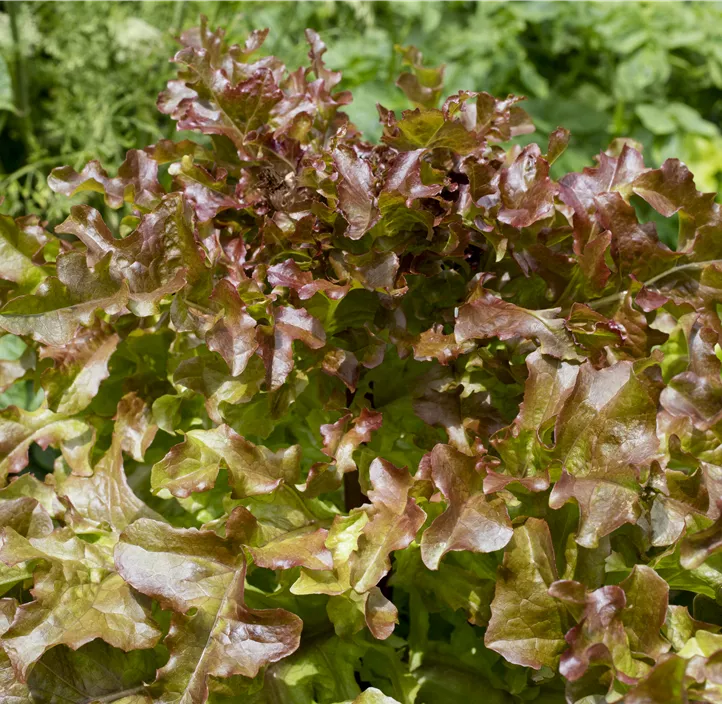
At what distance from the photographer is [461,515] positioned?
32.6 inches

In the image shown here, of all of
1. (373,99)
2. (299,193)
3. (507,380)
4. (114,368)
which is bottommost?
(373,99)

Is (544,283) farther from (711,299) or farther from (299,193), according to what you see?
(299,193)

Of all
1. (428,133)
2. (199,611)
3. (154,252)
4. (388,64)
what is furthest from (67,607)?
(388,64)

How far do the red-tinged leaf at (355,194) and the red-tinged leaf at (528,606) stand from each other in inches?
14.7

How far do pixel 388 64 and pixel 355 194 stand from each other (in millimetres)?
2069

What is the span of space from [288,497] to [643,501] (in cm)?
40

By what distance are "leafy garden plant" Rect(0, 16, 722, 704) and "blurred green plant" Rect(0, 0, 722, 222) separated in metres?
1.10

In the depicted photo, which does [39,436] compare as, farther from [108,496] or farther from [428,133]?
[428,133]

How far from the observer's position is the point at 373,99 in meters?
2.68

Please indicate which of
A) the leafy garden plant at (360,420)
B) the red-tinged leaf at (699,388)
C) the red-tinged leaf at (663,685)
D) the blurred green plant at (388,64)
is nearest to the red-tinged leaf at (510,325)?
the leafy garden plant at (360,420)

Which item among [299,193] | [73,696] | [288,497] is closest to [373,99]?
[299,193]

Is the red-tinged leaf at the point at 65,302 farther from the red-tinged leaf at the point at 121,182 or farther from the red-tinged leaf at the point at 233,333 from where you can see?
the red-tinged leaf at the point at 121,182

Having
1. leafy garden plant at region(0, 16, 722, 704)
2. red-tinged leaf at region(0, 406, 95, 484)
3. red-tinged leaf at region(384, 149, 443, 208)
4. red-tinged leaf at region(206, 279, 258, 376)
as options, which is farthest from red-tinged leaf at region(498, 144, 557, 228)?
red-tinged leaf at region(0, 406, 95, 484)

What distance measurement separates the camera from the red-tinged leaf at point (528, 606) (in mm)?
810
